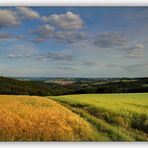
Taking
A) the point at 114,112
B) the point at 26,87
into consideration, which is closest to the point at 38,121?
the point at 26,87

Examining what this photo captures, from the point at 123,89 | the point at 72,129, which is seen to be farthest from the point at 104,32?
the point at 72,129

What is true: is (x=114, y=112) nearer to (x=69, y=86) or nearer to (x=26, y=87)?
(x=69, y=86)

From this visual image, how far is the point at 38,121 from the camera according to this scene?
14.0ft

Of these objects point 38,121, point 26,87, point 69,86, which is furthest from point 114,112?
point 26,87

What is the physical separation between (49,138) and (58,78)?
45cm

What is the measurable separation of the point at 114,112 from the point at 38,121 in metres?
0.56

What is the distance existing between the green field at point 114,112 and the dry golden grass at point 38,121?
6cm

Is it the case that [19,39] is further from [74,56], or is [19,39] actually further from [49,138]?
[49,138]

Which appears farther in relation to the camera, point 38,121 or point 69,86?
point 69,86

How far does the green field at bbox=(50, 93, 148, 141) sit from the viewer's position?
13.9 feet

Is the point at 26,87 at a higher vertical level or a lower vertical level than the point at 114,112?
higher

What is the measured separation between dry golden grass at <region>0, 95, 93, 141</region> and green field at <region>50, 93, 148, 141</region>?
0.06 metres

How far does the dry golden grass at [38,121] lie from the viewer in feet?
A: 13.9

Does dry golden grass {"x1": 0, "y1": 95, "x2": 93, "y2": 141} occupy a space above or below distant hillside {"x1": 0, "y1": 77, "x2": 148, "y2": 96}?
below
